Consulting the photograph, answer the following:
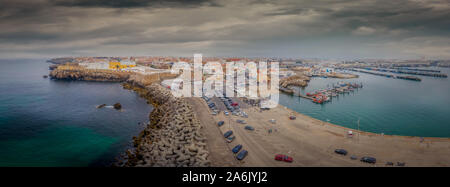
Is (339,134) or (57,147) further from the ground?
(339,134)

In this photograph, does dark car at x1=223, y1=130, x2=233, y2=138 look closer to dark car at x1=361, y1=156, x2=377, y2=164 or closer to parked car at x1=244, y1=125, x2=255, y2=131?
parked car at x1=244, y1=125, x2=255, y2=131

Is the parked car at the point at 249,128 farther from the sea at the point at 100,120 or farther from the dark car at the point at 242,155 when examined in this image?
the sea at the point at 100,120

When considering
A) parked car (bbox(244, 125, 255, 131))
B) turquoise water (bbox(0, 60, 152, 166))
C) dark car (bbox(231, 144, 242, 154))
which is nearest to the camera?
dark car (bbox(231, 144, 242, 154))

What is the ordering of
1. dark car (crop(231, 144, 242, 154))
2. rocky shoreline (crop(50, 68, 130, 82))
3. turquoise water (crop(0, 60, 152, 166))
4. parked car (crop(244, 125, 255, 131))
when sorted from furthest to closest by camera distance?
1. rocky shoreline (crop(50, 68, 130, 82))
2. parked car (crop(244, 125, 255, 131))
3. turquoise water (crop(0, 60, 152, 166))
4. dark car (crop(231, 144, 242, 154))

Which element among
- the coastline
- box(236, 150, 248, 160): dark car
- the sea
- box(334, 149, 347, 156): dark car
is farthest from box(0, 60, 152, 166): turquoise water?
box(334, 149, 347, 156): dark car

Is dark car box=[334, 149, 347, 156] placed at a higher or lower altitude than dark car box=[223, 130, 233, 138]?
lower
